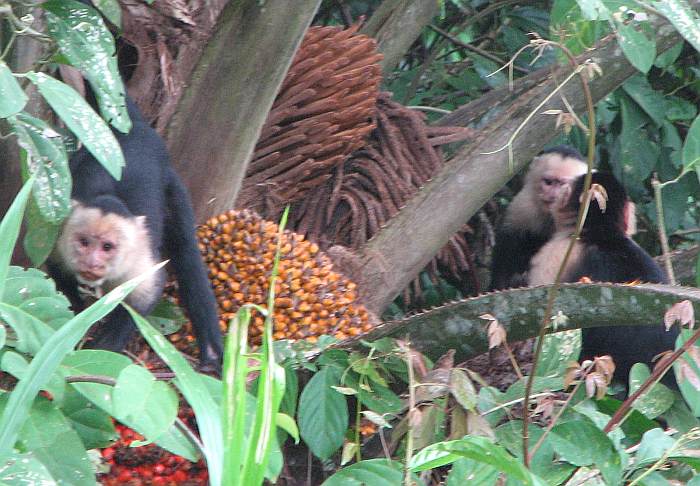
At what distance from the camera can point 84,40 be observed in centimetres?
154

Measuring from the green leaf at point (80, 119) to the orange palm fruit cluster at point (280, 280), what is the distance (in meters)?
0.70

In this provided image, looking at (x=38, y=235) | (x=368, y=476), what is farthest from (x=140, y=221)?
(x=368, y=476)

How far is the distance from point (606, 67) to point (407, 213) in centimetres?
53

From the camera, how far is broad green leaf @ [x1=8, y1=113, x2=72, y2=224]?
148 cm

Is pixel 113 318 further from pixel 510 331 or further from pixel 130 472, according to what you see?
pixel 510 331

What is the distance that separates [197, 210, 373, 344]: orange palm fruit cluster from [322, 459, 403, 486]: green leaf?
74 cm

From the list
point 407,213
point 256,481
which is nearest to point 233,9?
point 407,213

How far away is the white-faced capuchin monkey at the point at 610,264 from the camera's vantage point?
7.84 feet

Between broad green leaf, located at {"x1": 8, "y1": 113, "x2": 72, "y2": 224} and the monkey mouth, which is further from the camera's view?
the monkey mouth

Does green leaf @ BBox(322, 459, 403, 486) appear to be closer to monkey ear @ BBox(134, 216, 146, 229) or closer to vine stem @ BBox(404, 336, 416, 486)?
vine stem @ BBox(404, 336, 416, 486)

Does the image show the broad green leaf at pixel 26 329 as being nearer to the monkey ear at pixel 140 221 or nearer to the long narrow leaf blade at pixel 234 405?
the long narrow leaf blade at pixel 234 405

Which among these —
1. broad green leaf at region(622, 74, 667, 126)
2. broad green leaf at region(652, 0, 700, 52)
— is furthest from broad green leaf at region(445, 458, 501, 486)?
broad green leaf at region(622, 74, 667, 126)

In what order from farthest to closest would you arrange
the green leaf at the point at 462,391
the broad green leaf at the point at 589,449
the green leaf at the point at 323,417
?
the green leaf at the point at 323,417
the green leaf at the point at 462,391
the broad green leaf at the point at 589,449

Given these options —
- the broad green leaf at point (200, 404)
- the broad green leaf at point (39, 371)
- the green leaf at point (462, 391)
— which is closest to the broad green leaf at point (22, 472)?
the broad green leaf at point (39, 371)
